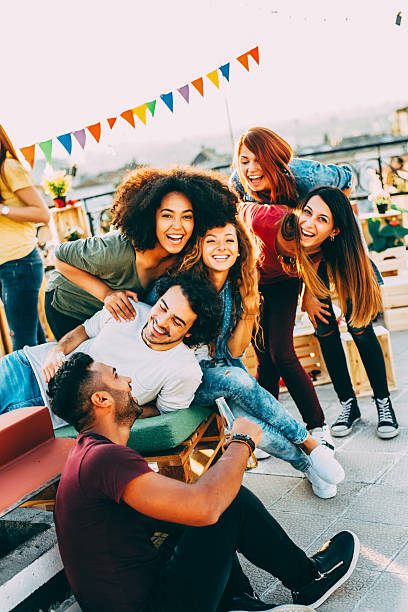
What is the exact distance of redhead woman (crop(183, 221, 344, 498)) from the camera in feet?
8.76

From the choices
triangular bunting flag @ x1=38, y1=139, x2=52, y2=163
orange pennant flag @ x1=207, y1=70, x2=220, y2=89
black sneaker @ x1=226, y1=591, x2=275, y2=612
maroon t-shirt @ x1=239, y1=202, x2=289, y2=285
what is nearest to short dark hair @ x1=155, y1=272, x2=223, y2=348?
maroon t-shirt @ x1=239, y1=202, x2=289, y2=285

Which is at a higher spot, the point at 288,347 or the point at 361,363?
the point at 288,347

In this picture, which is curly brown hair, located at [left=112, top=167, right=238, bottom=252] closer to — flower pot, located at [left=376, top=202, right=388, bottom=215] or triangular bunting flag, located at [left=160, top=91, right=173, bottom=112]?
triangular bunting flag, located at [left=160, top=91, right=173, bottom=112]

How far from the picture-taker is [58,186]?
6.67m

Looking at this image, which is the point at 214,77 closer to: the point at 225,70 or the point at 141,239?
the point at 225,70

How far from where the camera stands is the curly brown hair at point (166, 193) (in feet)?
9.12

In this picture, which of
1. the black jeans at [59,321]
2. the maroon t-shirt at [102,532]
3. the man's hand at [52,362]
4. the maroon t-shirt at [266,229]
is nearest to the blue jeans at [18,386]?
the man's hand at [52,362]

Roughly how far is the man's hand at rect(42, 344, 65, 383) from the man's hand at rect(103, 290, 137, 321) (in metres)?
0.28

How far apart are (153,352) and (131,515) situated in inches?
36.4

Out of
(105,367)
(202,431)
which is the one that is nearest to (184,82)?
(202,431)

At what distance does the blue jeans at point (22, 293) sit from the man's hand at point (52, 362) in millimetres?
935

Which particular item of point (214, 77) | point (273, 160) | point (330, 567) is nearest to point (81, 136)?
point (214, 77)

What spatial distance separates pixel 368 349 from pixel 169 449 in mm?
1376

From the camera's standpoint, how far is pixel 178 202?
276 centimetres
